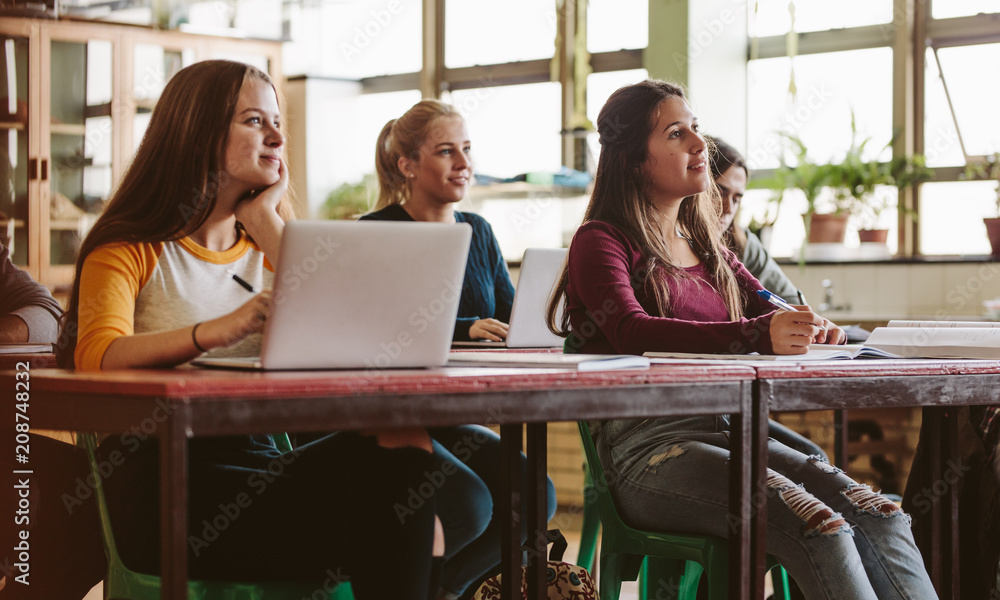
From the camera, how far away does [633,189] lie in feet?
6.20

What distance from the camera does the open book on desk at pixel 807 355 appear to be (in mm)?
1470

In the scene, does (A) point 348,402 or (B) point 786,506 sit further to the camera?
(B) point 786,506

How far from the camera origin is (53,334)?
2318 mm

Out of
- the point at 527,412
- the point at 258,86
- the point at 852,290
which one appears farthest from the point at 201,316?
the point at 852,290

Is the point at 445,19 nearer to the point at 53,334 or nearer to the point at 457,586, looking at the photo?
the point at 53,334

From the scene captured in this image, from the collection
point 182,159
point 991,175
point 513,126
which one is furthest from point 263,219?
point 513,126

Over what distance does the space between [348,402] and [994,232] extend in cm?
338

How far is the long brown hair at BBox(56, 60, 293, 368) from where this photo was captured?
1540mm

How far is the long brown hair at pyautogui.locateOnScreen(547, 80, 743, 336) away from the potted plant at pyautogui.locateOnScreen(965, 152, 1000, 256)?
225 centimetres
